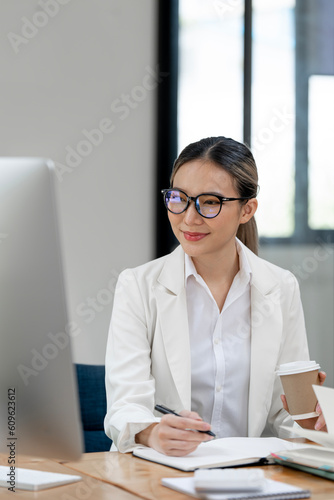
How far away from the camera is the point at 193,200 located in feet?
6.88

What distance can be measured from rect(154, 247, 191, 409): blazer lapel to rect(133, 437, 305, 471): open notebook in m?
0.41

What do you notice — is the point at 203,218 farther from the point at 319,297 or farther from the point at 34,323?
the point at 319,297

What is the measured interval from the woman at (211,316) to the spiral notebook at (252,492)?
2.08ft

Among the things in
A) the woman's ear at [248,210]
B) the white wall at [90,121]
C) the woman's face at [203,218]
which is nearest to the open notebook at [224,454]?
the woman's face at [203,218]

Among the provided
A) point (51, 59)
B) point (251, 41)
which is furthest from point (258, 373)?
point (51, 59)

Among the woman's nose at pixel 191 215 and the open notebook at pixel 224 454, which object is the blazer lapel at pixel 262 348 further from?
the open notebook at pixel 224 454

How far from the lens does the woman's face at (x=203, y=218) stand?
2.11 meters

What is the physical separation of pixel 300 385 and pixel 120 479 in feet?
1.63

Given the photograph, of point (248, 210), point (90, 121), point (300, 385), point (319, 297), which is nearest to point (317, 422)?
point (300, 385)

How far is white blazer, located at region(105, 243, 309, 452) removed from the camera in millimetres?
2057

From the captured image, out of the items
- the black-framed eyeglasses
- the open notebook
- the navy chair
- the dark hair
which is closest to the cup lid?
the open notebook

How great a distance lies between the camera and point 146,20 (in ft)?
14.5

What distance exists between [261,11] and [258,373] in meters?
2.17

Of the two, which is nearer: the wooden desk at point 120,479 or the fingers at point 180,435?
the wooden desk at point 120,479
